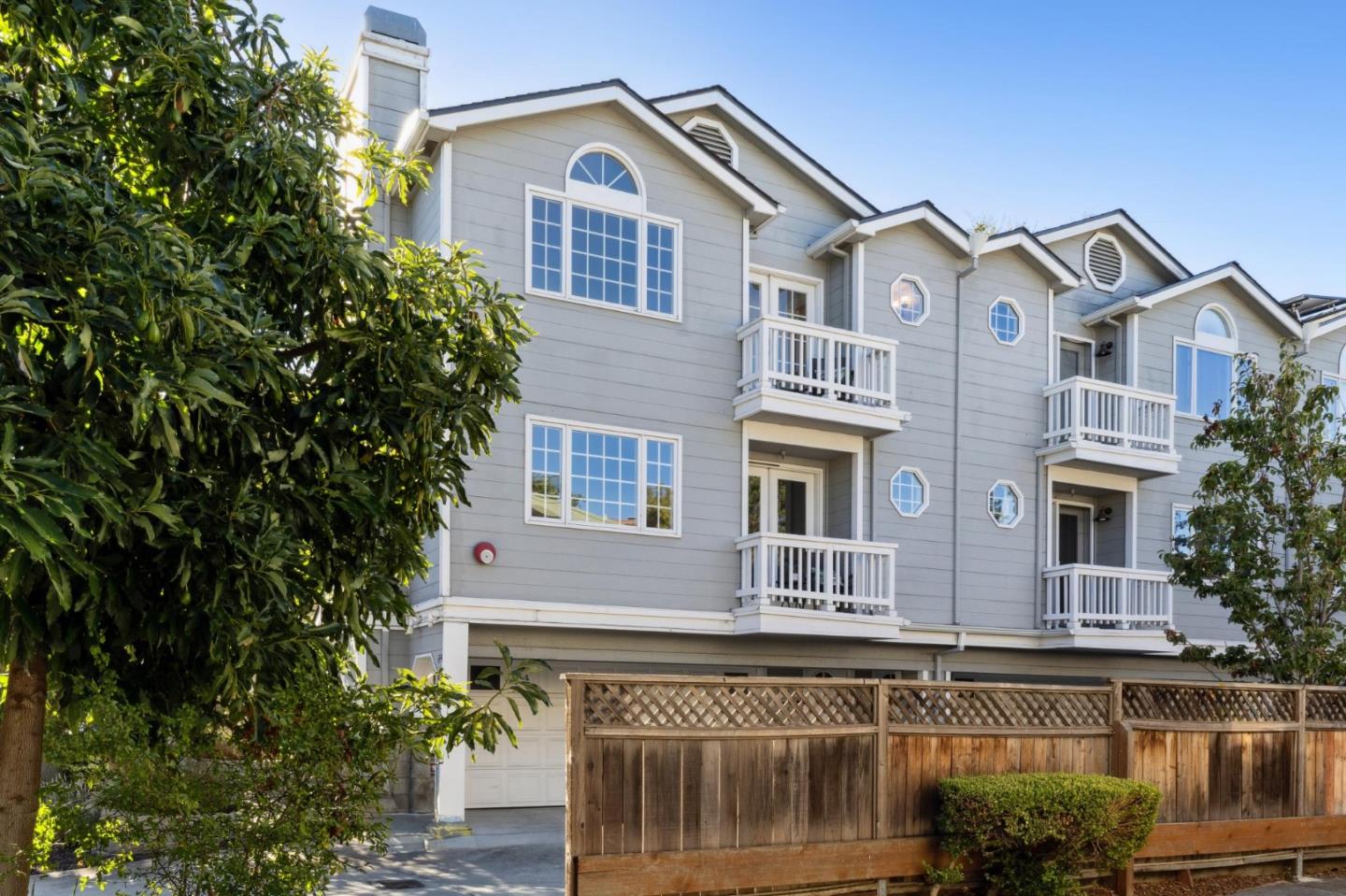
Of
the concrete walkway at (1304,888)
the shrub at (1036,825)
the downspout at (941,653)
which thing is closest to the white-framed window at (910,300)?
the downspout at (941,653)

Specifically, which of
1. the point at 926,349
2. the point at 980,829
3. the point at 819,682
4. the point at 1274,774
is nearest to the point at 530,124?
the point at 926,349

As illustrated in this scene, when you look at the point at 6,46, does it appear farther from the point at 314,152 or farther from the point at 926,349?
the point at 926,349

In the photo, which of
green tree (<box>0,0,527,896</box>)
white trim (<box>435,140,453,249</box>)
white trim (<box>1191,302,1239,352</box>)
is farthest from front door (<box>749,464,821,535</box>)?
green tree (<box>0,0,527,896</box>)

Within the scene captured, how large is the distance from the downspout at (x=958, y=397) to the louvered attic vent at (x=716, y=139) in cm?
402

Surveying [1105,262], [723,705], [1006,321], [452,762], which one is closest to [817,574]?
[452,762]

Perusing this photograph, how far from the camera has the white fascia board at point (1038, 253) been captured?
63.0 feet

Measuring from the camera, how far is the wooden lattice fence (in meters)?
8.73

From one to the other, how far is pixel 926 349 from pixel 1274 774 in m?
8.34

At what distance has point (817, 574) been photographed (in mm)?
16656

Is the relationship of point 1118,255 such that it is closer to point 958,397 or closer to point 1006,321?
point 1006,321

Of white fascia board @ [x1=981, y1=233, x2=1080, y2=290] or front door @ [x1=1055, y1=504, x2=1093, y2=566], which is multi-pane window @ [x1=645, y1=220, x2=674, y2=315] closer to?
white fascia board @ [x1=981, y1=233, x2=1080, y2=290]

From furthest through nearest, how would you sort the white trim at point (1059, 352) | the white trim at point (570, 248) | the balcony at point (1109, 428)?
the white trim at point (1059, 352), the balcony at point (1109, 428), the white trim at point (570, 248)

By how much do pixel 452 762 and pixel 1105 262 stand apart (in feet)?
47.5

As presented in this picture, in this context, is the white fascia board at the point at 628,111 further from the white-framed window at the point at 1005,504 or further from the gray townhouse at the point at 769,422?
the white-framed window at the point at 1005,504
